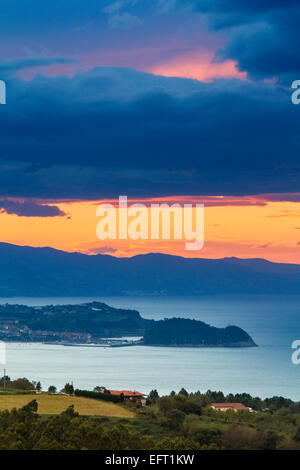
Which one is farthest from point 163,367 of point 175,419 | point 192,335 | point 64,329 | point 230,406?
point 175,419

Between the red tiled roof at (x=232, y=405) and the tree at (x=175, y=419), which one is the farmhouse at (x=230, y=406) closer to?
the red tiled roof at (x=232, y=405)

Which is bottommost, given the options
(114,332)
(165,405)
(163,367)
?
(165,405)

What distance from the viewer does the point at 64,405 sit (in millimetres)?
41875

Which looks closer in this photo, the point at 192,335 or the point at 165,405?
the point at 165,405

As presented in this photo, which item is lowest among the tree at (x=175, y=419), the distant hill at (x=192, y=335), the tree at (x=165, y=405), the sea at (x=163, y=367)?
the tree at (x=175, y=419)

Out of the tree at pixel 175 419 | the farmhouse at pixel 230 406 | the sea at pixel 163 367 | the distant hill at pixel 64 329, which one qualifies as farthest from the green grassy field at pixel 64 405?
the distant hill at pixel 64 329

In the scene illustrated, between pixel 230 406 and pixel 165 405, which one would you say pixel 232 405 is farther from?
pixel 165 405

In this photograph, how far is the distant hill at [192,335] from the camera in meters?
174

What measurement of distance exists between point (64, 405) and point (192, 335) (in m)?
134

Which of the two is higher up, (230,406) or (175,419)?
(175,419)

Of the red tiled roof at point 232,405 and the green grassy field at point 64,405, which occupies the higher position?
the green grassy field at point 64,405

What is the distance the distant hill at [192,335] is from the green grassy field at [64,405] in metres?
129

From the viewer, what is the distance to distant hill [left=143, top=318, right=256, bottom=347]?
17362 centimetres

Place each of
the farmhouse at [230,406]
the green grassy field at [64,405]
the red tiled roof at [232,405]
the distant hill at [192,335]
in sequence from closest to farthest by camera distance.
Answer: the green grassy field at [64,405] < the farmhouse at [230,406] < the red tiled roof at [232,405] < the distant hill at [192,335]
